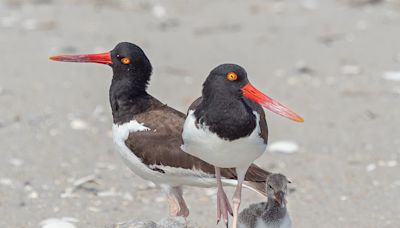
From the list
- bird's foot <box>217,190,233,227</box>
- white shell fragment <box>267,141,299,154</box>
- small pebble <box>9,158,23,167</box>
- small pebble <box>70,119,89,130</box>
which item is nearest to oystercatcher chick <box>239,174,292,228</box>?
bird's foot <box>217,190,233,227</box>

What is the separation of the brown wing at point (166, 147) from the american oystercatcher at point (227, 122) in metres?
→ 0.59

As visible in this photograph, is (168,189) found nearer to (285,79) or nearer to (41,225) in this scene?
(41,225)

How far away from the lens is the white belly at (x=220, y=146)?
4965 millimetres

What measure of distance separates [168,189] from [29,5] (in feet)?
20.5

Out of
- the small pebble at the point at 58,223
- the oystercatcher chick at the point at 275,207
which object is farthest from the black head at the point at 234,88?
the small pebble at the point at 58,223

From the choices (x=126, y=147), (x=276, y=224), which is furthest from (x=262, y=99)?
(x=126, y=147)

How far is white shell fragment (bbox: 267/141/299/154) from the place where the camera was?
308 inches

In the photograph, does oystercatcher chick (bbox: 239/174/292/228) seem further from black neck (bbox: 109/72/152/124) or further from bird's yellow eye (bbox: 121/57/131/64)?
bird's yellow eye (bbox: 121/57/131/64)

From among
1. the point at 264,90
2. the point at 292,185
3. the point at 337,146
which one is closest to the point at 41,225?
the point at 292,185

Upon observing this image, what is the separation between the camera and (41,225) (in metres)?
6.24

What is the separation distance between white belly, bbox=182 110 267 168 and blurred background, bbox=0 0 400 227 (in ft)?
1.72

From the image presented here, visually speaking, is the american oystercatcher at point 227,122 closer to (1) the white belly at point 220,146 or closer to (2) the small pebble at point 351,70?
(1) the white belly at point 220,146

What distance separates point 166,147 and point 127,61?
1.99 feet

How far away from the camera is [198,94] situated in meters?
9.01
